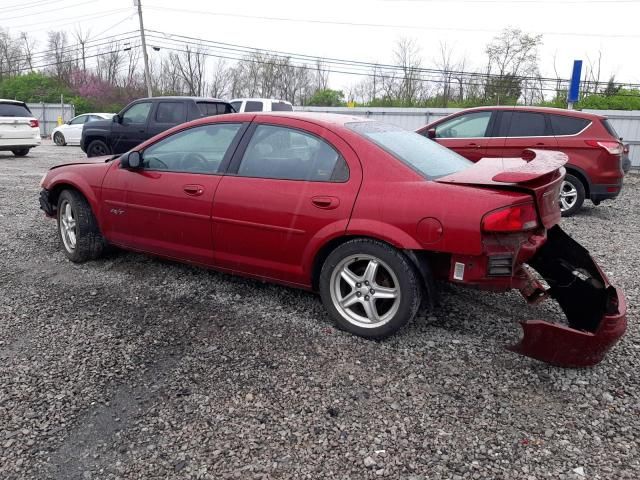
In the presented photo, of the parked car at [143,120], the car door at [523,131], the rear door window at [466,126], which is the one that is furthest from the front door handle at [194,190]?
the parked car at [143,120]

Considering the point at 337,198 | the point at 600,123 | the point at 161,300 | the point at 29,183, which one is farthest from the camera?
the point at 29,183

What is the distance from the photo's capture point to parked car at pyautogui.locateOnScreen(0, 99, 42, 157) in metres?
14.4

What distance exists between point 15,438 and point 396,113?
19.7 metres

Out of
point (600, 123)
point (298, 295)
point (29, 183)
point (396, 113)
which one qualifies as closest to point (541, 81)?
point (396, 113)

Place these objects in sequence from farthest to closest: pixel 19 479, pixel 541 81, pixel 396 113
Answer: pixel 541 81 → pixel 396 113 → pixel 19 479

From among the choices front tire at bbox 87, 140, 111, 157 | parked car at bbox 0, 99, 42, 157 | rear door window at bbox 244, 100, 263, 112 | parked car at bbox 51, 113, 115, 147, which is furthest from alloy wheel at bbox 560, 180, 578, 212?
parked car at bbox 51, 113, 115, 147

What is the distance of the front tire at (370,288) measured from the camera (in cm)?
320

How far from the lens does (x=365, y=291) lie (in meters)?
3.37

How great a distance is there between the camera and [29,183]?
33.7 ft

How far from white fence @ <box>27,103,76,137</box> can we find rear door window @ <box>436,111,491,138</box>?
1244 inches

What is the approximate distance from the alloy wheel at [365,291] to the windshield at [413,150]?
70 centimetres

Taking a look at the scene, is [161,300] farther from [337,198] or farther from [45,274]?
[337,198]

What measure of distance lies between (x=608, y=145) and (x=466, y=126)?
217 centimetres

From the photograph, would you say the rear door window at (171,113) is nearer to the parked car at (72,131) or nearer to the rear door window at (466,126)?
the rear door window at (466,126)
